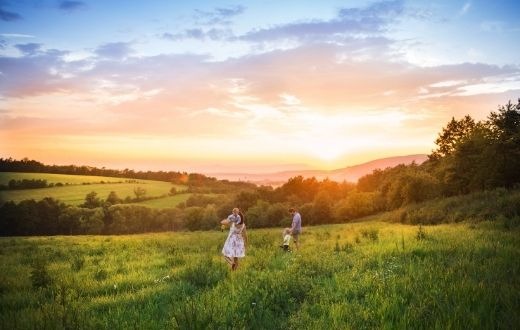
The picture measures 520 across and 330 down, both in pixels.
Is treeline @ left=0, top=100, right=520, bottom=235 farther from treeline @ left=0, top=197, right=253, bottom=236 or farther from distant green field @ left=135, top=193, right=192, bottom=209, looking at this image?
distant green field @ left=135, top=193, right=192, bottom=209

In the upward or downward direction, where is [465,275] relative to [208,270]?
upward

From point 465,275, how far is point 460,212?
31348 millimetres

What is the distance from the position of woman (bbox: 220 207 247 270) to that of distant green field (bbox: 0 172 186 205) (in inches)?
3330

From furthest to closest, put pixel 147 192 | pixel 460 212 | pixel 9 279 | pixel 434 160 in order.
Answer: pixel 147 192 < pixel 434 160 < pixel 460 212 < pixel 9 279

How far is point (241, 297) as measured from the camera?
9070 millimetres

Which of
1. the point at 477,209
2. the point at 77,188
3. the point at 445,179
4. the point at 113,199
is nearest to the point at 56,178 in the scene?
the point at 77,188

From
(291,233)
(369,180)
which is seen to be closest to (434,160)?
(369,180)

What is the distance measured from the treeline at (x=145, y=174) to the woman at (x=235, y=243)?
98.3 metres

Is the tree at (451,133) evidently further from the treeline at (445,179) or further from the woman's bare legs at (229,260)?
the woman's bare legs at (229,260)

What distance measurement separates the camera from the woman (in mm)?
14953

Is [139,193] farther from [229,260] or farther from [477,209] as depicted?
[229,260]

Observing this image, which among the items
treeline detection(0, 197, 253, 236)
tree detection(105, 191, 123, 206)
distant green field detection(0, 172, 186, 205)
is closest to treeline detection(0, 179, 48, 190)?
distant green field detection(0, 172, 186, 205)

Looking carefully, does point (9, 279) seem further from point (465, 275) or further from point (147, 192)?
point (147, 192)

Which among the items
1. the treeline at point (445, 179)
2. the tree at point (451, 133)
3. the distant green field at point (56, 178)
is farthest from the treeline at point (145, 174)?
the tree at point (451, 133)
